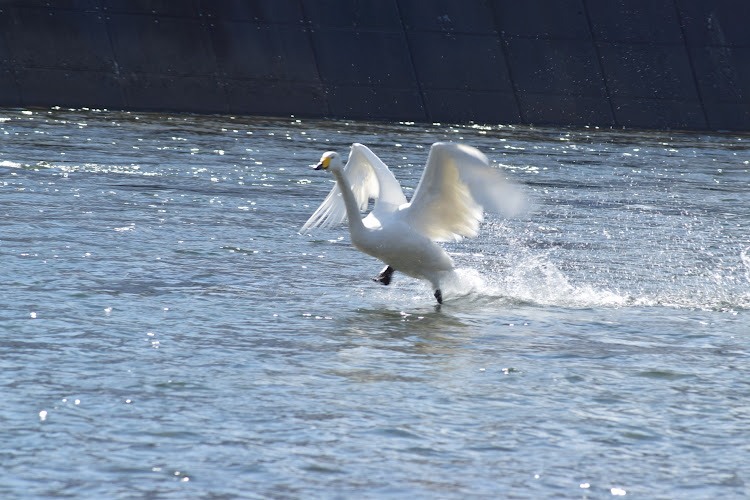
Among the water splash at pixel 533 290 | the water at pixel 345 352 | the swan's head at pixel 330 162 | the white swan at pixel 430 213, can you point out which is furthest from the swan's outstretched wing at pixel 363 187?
the water splash at pixel 533 290

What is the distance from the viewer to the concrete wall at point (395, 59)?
27594mm

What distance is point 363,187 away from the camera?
40.3 feet

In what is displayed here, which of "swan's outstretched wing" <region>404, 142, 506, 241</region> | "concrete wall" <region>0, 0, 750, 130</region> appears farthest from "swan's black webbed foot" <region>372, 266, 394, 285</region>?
"concrete wall" <region>0, 0, 750, 130</region>

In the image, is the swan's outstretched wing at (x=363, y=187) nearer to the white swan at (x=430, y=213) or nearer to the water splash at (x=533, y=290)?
the white swan at (x=430, y=213)

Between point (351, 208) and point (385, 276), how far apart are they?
0.81 m

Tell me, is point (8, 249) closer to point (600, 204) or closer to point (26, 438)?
→ point (26, 438)

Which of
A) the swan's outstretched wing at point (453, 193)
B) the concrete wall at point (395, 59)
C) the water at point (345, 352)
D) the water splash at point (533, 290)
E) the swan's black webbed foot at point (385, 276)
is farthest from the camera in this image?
the concrete wall at point (395, 59)

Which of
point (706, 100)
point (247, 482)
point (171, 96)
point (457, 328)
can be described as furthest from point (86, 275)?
point (706, 100)

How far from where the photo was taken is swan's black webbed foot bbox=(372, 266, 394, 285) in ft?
35.2

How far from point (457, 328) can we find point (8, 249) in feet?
13.5

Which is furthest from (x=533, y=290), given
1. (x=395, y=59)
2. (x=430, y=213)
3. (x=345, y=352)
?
(x=395, y=59)

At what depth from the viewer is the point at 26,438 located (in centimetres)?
570

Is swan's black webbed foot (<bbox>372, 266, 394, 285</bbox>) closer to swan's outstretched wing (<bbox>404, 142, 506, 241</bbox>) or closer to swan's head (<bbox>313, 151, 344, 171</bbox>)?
swan's outstretched wing (<bbox>404, 142, 506, 241</bbox>)

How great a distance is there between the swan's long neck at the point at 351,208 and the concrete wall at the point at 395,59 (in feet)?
59.5
